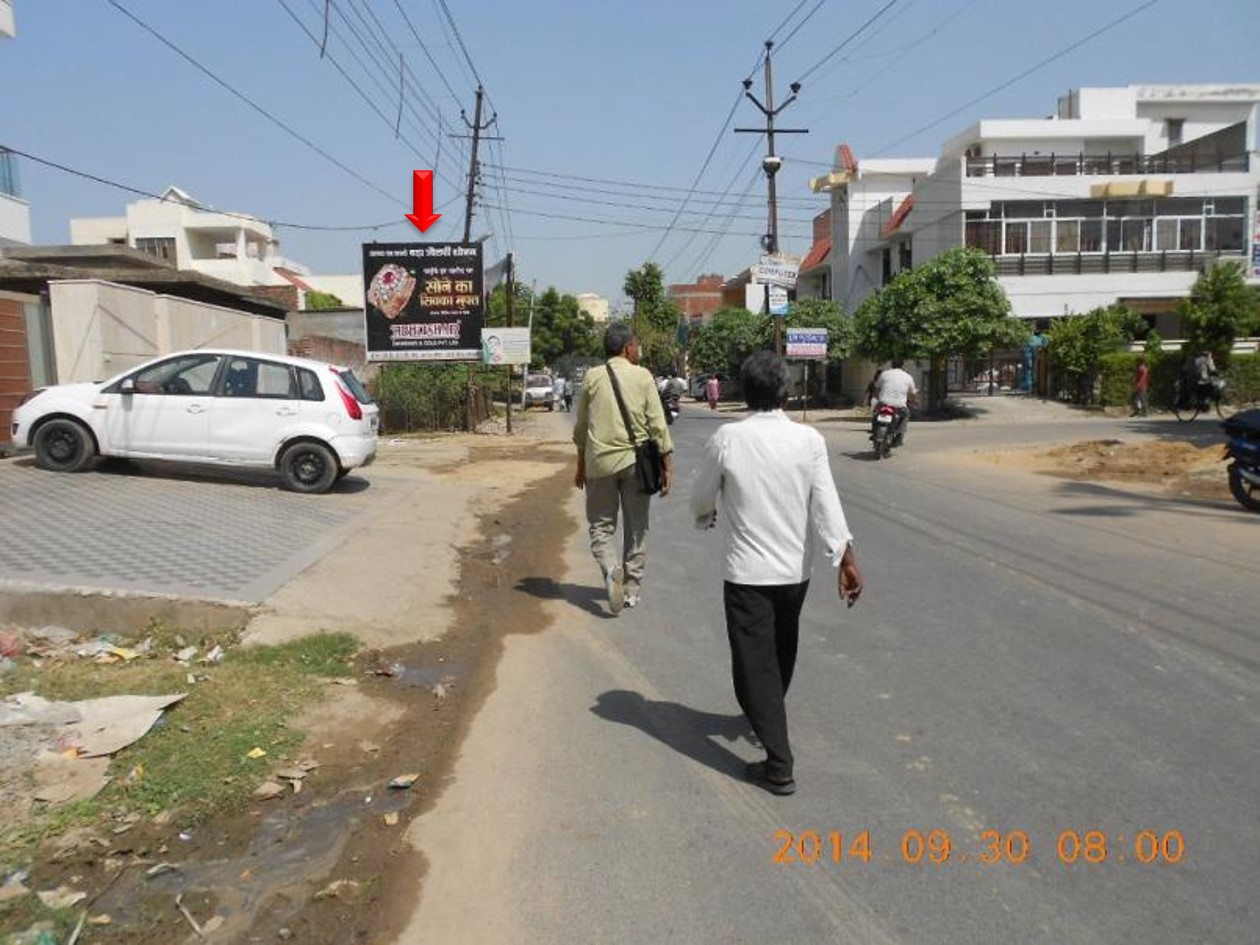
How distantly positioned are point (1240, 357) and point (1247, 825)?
101 ft

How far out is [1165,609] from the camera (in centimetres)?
683

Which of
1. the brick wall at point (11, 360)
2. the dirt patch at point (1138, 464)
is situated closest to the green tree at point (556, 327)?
the dirt patch at point (1138, 464)

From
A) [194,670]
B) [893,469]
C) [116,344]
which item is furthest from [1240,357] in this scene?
[194,670]

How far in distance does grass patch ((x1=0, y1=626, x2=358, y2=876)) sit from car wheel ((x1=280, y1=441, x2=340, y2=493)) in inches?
233

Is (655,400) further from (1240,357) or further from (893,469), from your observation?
(1240,357)

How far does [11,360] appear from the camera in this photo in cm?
1380

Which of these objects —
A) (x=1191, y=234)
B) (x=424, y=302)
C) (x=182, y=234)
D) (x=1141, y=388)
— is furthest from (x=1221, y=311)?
(x=182, y=234)

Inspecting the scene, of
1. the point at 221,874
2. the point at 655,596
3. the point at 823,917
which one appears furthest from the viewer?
the point at 655,596

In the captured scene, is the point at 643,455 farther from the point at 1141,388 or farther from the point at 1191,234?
the point at 1191,234

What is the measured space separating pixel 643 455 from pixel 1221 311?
27910mm

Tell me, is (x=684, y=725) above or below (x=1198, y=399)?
below

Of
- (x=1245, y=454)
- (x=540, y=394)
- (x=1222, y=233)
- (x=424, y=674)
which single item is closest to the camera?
(x=424, y=674)

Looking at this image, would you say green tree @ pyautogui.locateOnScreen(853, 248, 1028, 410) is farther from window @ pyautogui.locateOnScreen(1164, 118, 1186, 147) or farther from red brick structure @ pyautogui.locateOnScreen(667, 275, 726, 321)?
red brick structure @ pyautogui.locateOnScreen(667, 275, 726, 321)

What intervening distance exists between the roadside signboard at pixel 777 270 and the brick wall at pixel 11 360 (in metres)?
21.1
